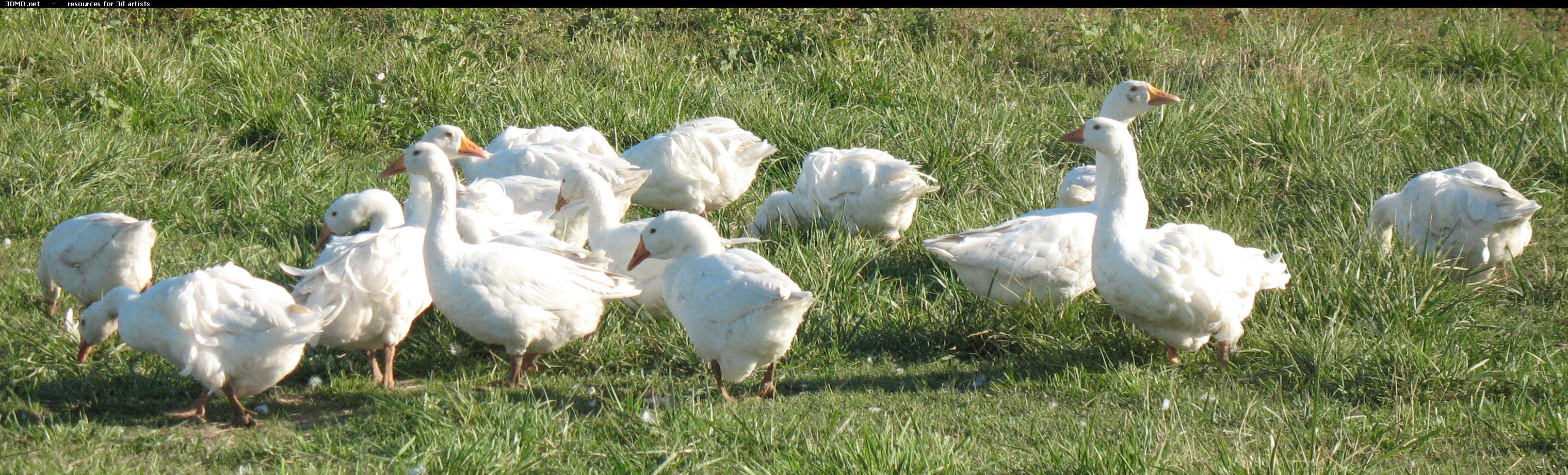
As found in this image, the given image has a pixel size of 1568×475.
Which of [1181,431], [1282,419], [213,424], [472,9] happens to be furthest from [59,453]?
[472,9]

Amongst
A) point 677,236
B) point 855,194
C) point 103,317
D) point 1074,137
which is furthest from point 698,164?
point 103,317

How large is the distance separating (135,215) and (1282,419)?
5135mm

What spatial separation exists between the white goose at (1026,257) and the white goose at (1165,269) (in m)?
0.34

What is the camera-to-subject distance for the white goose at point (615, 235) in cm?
519

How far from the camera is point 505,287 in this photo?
443 centimetres

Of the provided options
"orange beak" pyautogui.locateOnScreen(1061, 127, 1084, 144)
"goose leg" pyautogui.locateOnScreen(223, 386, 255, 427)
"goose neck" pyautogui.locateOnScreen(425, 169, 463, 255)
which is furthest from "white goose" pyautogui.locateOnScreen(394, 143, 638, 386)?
"orange beak" pyautogui.locateOnScreen(1061, 127, 1084, 144)

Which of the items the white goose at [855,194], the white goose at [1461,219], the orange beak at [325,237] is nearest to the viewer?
the white goose at [1461,219]

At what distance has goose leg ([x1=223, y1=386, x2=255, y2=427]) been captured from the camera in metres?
4.14

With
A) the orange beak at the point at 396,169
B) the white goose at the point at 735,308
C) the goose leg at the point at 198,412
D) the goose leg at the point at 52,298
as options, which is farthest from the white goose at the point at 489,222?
the goose leg at the point at 52,298

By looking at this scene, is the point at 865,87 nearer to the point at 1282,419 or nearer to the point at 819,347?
the point at 819,347

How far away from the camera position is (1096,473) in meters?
3.51

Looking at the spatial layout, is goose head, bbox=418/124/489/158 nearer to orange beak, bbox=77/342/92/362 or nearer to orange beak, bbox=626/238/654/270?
orange beak, bbox=626/238/654/270

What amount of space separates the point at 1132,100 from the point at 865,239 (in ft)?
4.82

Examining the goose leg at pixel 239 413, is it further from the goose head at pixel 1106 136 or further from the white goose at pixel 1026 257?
the goose head at pixel 1106 136
